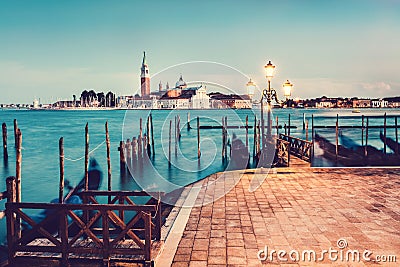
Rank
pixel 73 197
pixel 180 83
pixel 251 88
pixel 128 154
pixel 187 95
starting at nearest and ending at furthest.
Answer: pixel 180 83, pixel 187 95, pixel 251 88, pixel 73 197, pixel 128 154

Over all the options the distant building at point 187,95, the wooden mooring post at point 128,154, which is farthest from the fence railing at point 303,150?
the wooden mooring post at point 128,154

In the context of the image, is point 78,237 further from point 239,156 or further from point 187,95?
point 239,156

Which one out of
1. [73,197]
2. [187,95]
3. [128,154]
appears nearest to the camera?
[187,95]

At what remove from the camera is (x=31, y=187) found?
1483cm

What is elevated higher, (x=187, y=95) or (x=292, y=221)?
(x=187, y=95)

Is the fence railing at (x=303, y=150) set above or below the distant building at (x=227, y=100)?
below

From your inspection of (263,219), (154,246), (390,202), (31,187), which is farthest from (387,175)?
(31,187)

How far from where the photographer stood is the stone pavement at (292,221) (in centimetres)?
413

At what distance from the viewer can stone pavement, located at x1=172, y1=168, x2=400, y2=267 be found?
163 inches

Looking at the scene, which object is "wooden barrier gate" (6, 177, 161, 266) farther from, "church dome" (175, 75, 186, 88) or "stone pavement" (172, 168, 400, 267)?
"church dome" (175, 75, 186, 88)

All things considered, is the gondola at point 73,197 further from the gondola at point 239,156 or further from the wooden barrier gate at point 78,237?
the gondola at point 239,156

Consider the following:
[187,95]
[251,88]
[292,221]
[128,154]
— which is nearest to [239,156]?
[128,154]

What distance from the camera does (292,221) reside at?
5.27 meters

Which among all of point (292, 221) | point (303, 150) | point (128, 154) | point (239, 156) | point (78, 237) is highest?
point (303, 150)
